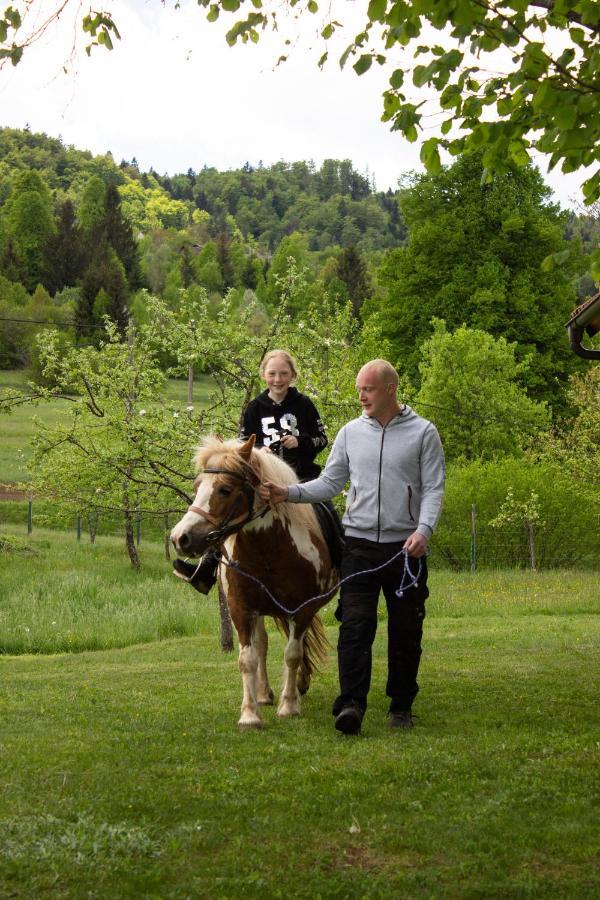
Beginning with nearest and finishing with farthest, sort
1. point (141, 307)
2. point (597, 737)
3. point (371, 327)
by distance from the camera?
1. point (597, 737)
2. point (371, 327)
3. point (141, 307)

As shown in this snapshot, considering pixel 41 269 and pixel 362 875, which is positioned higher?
pixel 41 269

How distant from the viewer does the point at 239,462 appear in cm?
755

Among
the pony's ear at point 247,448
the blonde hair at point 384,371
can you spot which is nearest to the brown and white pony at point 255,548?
the pony's ear at point 247,448

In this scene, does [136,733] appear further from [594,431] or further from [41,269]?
[41,269]

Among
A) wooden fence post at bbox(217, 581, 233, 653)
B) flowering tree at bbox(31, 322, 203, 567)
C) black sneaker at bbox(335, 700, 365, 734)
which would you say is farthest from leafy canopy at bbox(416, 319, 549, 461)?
black sneaker at bbox(335, 700, 365, 734)

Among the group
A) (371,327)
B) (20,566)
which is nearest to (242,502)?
(20,566)

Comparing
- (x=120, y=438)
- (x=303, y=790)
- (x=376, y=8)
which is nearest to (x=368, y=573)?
(x=303, y=790)

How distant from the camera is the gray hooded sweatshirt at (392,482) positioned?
7.62 meters

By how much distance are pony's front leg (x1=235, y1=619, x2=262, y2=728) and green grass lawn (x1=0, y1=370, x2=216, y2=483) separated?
41423mm

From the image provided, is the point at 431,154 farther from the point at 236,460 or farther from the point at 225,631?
the point at 225,631

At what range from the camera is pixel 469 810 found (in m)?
5.52

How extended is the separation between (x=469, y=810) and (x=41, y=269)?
434 ft

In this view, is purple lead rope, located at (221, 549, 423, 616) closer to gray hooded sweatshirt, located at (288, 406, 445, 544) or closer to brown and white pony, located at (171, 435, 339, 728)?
brown and white pony, located at (171, 435, 339, 728)

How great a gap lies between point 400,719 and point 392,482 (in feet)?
5.64
